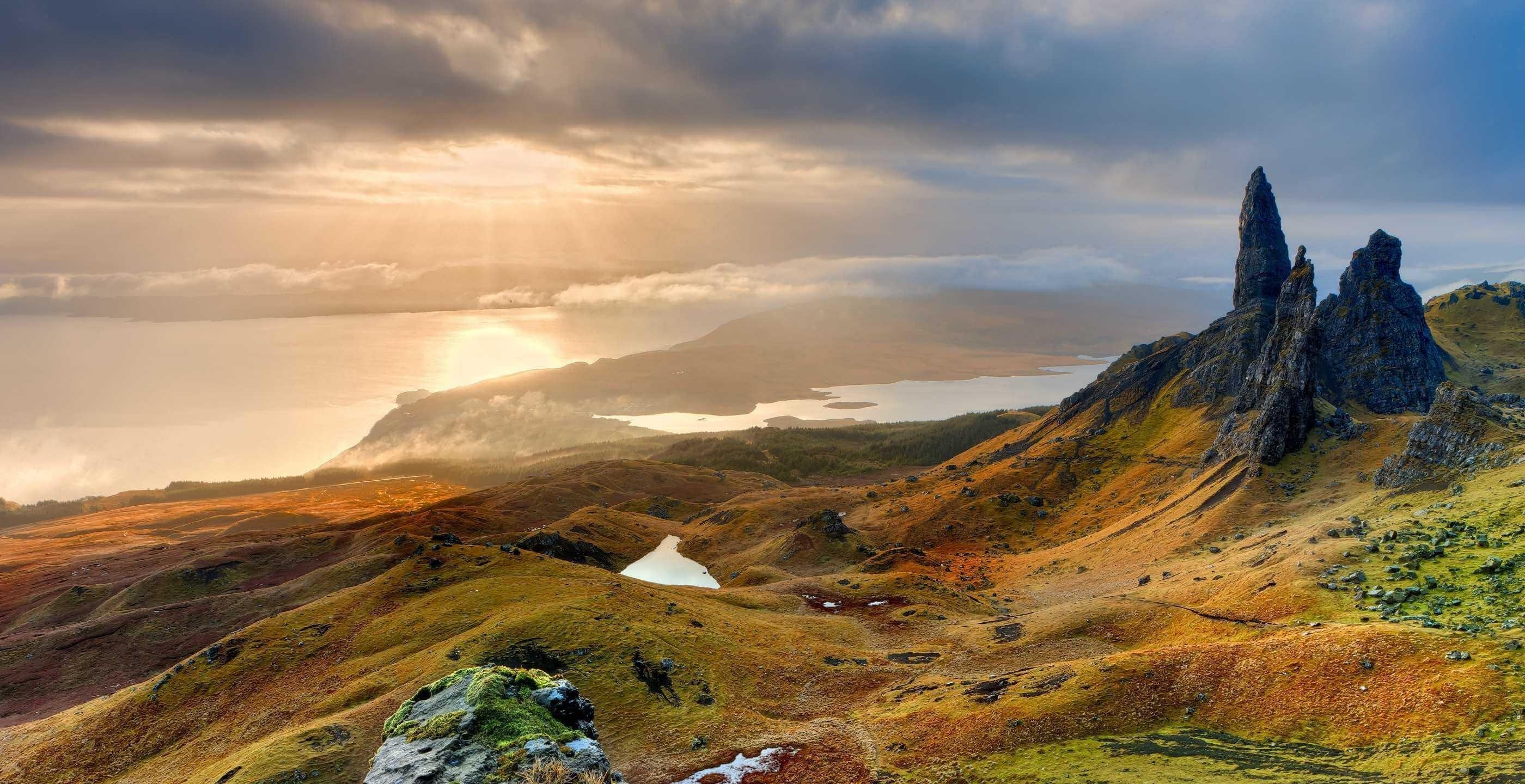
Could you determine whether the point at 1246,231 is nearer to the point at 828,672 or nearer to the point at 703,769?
the point at 828,672

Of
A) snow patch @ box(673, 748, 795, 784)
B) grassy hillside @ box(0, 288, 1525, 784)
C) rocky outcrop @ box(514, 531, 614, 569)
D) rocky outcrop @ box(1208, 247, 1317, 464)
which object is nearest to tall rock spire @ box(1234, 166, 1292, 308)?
rocky outcrop @ box(1208, 247, 1317, 464)

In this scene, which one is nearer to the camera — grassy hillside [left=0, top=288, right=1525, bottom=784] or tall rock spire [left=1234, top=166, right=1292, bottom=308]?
grassy hillside [left=0, top=288, right=1525, bottom=784]

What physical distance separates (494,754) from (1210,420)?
16052cm

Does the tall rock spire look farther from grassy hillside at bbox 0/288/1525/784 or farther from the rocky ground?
grassy hillside at bbox 0/288/1525/784

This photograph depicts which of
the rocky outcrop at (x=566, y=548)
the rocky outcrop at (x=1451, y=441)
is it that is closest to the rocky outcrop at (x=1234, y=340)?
the rocky outcrop at (x=1451, y=441)

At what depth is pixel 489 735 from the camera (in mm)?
22469

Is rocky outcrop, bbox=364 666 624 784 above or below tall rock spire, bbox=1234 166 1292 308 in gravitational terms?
below

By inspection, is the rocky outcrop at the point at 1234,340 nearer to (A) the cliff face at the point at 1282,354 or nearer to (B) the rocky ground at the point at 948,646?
→ (A) the cliff face at the point at 1282,354

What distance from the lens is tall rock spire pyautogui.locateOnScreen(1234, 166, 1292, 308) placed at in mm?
176750

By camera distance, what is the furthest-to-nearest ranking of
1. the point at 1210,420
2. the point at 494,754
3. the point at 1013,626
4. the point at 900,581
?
the point at 1210,420, the point at 900,581, the point at 1013,626, the point at 494,754

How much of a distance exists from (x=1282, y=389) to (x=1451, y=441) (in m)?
35.9

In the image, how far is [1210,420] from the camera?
149625 millimetres

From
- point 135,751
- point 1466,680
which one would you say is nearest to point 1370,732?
point 1466,680

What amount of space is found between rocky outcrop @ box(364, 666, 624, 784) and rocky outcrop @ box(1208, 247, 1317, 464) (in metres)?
110
